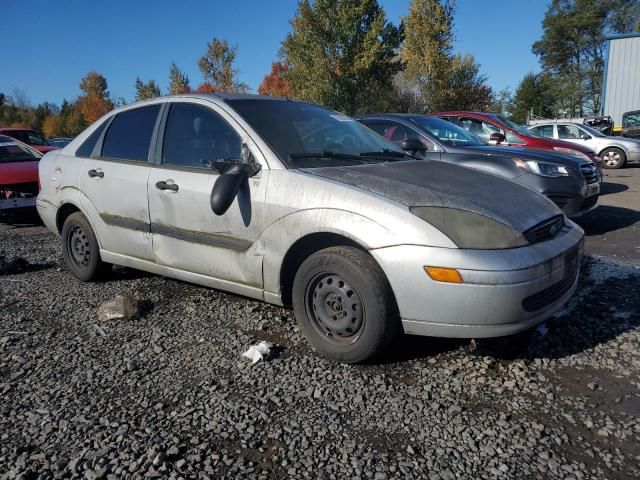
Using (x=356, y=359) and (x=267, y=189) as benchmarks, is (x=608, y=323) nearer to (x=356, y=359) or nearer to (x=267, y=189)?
(x=356, y=359)

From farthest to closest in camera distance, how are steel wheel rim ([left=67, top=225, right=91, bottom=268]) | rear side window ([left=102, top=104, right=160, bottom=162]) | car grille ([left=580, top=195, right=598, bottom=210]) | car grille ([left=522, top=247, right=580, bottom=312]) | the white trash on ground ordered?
1. car grille ([left=580, top=195, right=598, bottom=210])
2. steel wheel rim ([left=67, top=225, right=91, bottom=268])
3. rear side window ([left=102, top=104, right=160, bottom=162])
4. the white trash on ground
5. car grille ([left=522, top=247, right=580, bottom=312])

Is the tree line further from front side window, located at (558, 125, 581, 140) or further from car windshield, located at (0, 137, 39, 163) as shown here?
car windshield, located at (0, 137, 39, 163)

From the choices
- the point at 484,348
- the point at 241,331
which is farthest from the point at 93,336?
the point at 484,348

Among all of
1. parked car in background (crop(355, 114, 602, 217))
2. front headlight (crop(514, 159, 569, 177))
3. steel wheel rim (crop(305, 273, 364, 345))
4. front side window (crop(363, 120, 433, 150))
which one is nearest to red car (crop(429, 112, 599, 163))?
parked car in background (crop(355, 114, 602, 217))

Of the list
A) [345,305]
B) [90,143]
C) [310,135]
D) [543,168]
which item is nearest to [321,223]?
[345,305]

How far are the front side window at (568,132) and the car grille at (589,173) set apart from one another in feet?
29.7

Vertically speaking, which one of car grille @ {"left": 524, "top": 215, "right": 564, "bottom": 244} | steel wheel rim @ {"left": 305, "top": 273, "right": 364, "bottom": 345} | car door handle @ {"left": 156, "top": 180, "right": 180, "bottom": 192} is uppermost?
car door handle @ {"left": 156, "top": 180, "right": 180, "bottom": 192}

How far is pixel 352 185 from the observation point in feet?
9.70

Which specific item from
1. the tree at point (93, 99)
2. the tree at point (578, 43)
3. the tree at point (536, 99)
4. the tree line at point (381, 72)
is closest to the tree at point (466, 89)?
the tree line at point (381, 72)

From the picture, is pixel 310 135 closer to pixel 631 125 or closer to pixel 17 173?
pixel 17 173

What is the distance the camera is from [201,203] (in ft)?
11.4

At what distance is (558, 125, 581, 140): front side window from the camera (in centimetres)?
1542

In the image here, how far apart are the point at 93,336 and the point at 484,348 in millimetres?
2662

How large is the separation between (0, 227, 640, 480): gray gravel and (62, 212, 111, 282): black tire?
0.78 m
